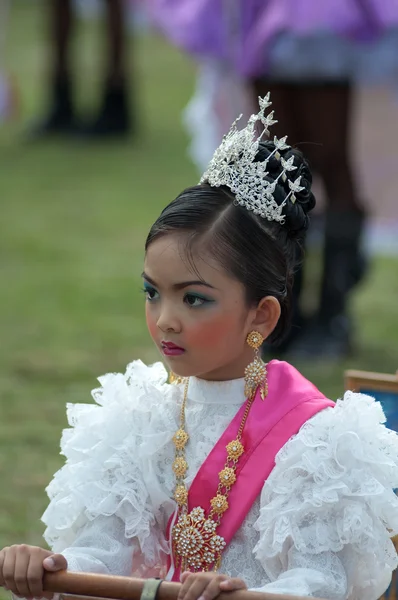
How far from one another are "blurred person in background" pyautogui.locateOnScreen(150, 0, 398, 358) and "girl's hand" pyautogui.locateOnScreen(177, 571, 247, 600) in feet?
8.59

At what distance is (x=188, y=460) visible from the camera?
2.27 meters

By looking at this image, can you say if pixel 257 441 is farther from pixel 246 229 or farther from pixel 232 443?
pixel 246 229

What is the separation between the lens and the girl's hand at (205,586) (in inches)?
71.8

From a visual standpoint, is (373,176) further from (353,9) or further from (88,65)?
(88,65)

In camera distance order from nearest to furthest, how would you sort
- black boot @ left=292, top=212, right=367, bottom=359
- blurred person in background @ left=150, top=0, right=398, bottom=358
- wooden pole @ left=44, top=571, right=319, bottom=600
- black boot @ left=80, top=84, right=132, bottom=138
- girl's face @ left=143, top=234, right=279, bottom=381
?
1. wooden pole @ left=44, top=571, right=319, bottom=600
2. girl's face @ left=143, top=234, right=279, bottom=381
3. blurred person in background @ left=150, top=0, right=398, bottom=358
4. black boot @ left=292, top=212, right=367, bottom=359
5. black boot @ left=80, top=84, right=132, bottom=138

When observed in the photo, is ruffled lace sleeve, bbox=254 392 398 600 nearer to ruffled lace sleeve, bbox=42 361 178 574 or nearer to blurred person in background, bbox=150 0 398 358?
ruffled lace sleeve, bbox=42 361 178 574

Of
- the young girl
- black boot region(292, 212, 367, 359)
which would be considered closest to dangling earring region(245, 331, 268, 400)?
A: the young girl

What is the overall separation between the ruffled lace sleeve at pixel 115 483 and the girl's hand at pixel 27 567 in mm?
206

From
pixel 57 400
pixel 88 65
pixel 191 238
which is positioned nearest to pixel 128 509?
pixel 191 238

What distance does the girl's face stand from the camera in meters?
2.16

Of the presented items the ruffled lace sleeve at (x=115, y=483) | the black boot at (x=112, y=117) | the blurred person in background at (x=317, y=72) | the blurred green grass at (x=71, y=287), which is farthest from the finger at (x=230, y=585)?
the black boot at (x=112, y=117)

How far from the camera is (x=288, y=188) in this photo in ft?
7.44

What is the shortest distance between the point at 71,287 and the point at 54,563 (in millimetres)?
4331

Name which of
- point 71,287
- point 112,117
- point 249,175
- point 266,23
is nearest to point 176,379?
point 249,175
